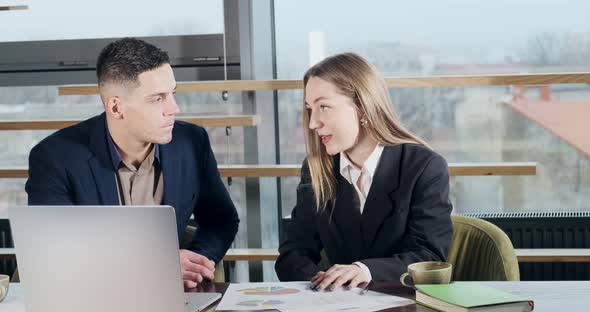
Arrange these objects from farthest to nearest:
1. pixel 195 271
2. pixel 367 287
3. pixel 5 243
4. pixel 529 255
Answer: pixel 5 243, pixel 529 255, pixel 195 271, pixel 367 287

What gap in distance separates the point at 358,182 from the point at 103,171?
68cm

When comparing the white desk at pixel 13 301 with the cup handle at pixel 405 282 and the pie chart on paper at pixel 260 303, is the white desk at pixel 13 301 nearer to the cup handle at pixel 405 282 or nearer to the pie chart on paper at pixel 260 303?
the pie chart on paper at pixel 260 303

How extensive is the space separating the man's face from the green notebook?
37.0 inches

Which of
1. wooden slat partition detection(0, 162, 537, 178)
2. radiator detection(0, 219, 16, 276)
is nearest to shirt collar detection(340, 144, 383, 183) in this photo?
wooden slat partition detection(0, 162, 537, 178)

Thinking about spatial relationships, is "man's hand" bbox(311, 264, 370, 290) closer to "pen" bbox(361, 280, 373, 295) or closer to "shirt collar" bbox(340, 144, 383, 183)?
"pen" bbox(361, 280, 373, 295)

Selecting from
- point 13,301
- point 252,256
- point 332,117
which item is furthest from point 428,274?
point 252,256

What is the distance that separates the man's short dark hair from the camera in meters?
2.41

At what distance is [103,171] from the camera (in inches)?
93.5

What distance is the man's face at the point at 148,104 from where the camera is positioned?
7.82 ft

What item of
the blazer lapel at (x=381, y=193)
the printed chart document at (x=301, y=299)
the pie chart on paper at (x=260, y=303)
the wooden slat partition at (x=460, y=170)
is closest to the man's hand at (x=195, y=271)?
the printed chart document at (x=301, y=299)

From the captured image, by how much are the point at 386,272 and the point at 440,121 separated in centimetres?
168

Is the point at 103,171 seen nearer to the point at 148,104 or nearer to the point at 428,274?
the point at 148,104

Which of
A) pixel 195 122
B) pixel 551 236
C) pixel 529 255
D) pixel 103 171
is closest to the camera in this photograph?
pixel 103 171

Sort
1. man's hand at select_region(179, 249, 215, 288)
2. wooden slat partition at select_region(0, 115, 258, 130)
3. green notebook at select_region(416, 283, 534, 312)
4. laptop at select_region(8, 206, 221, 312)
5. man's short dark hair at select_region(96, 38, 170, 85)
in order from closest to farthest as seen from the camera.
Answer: laptop at select_region(8, 206, 221, 312) → green notebook at select_region(416, 283, 534, 312) → man's hand at select_region(179, 249, 215, 288) → man's short dark hair at select_region(96, 38, 170, 85) → wooden slat partition at select_region(0, 115, 258, 130)
